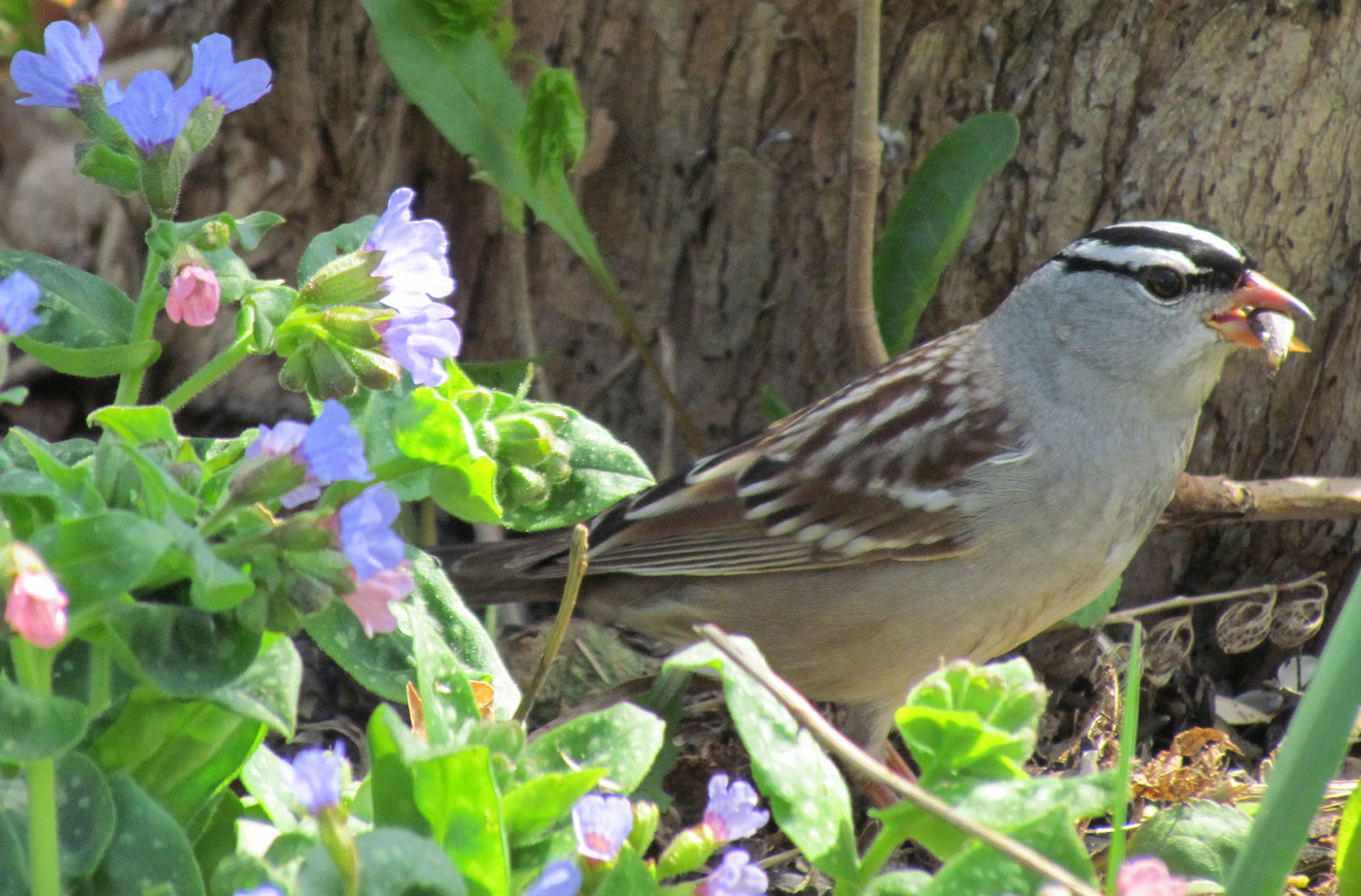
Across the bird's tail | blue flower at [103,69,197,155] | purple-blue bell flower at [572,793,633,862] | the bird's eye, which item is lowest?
the bird's tail

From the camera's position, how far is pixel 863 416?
115 inches

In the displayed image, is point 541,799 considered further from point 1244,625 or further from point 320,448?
point 1244,625

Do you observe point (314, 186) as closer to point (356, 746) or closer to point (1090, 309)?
point (356, 746)

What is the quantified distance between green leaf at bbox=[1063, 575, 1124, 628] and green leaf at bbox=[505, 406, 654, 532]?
129cm

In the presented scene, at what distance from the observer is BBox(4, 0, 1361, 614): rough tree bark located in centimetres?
289

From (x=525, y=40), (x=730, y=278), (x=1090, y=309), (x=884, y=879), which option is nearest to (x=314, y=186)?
(x=525, y=40)

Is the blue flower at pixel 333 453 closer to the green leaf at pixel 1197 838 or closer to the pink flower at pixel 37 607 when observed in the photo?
the pink flower at pixel 37 607

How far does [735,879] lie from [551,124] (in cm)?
190

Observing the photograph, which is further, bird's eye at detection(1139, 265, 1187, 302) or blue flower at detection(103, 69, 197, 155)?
bird's eye at detection(1139, 265, 1187, 302)

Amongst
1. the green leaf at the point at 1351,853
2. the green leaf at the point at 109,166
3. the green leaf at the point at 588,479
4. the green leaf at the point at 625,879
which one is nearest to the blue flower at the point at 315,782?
the green leaf at the point at 625,879

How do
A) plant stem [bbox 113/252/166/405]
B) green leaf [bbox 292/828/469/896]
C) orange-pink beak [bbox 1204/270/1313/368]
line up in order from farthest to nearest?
1. orange-pink beak [bbox 1204/270/1313/368]
2. plant stem [bbox 113/252/166/405]
3. green leaf [bbox 292/828/469/896]

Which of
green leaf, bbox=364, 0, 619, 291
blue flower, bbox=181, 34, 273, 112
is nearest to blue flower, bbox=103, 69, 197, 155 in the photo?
blue flower, bbox=181, 34, 273, 112

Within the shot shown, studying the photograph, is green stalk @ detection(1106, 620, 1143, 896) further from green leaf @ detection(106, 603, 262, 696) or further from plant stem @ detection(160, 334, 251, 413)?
plant stem @ detection(160, 334, 251, 413)

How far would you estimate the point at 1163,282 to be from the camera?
2.76m
